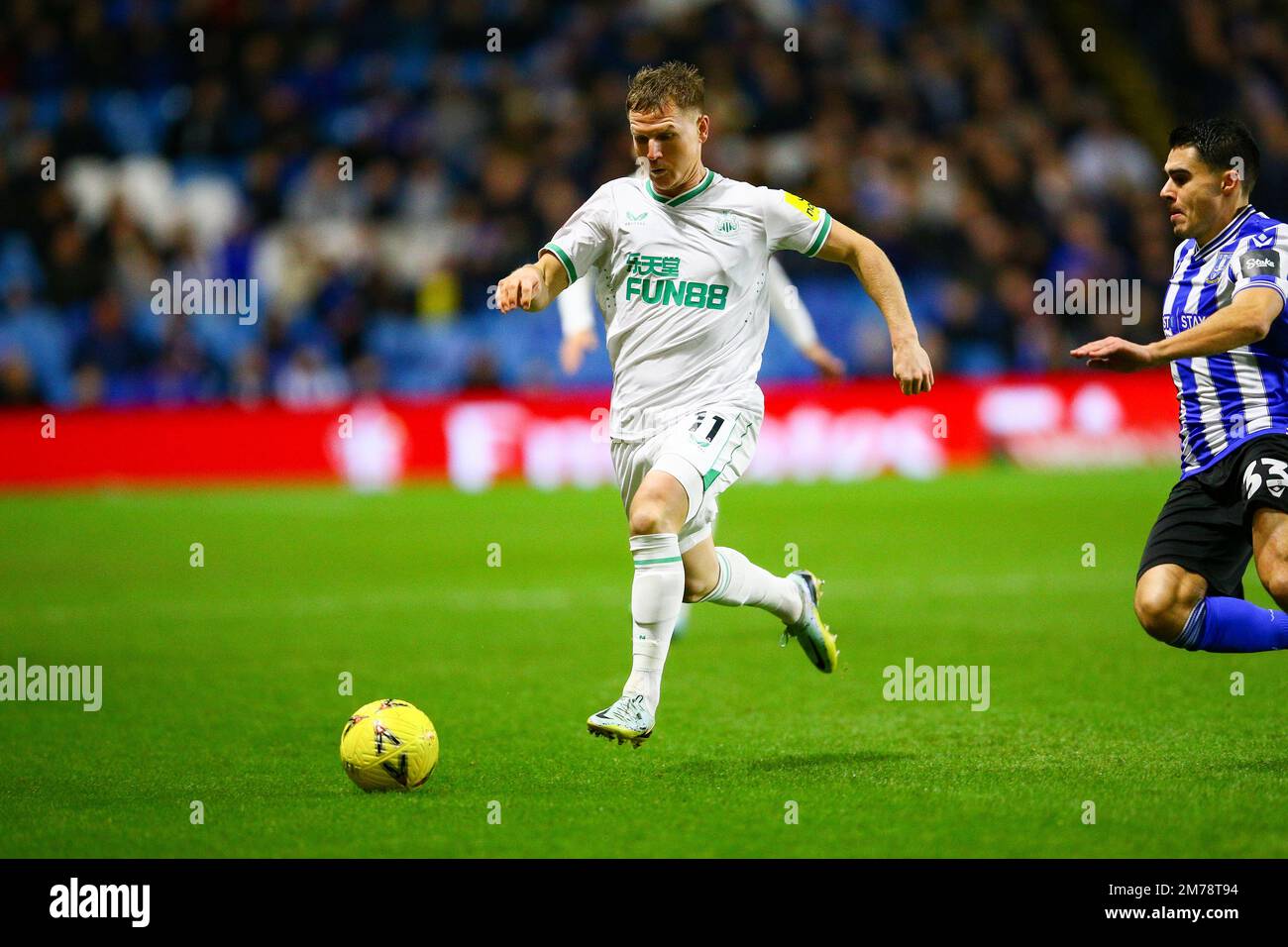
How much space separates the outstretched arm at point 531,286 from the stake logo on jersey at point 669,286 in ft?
1.17

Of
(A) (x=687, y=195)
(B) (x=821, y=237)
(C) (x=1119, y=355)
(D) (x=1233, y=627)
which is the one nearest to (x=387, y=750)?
(A) (x=687, y=195)

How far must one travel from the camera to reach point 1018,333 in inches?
828

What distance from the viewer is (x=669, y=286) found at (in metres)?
6.52

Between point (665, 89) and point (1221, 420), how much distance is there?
2.42 metres

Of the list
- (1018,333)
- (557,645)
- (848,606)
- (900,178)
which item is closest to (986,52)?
(900,178)

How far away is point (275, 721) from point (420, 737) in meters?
1.71

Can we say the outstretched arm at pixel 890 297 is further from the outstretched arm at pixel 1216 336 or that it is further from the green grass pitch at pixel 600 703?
the green grass pitch at pixel 600 703

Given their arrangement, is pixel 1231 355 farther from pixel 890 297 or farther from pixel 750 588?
pixel 750 588

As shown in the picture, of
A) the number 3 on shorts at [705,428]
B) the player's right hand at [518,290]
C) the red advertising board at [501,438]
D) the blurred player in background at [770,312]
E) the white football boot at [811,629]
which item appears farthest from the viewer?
the red advertising board at [501,438]

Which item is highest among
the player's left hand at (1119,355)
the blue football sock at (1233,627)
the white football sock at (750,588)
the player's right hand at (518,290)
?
the player's right hand at (518,290)

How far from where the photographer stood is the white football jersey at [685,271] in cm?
651

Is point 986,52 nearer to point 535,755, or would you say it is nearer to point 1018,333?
point 1018,333

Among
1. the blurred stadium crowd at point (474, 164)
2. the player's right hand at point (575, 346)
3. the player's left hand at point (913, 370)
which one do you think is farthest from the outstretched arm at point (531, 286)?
the blurred stadium crowd at point (474, 164)
